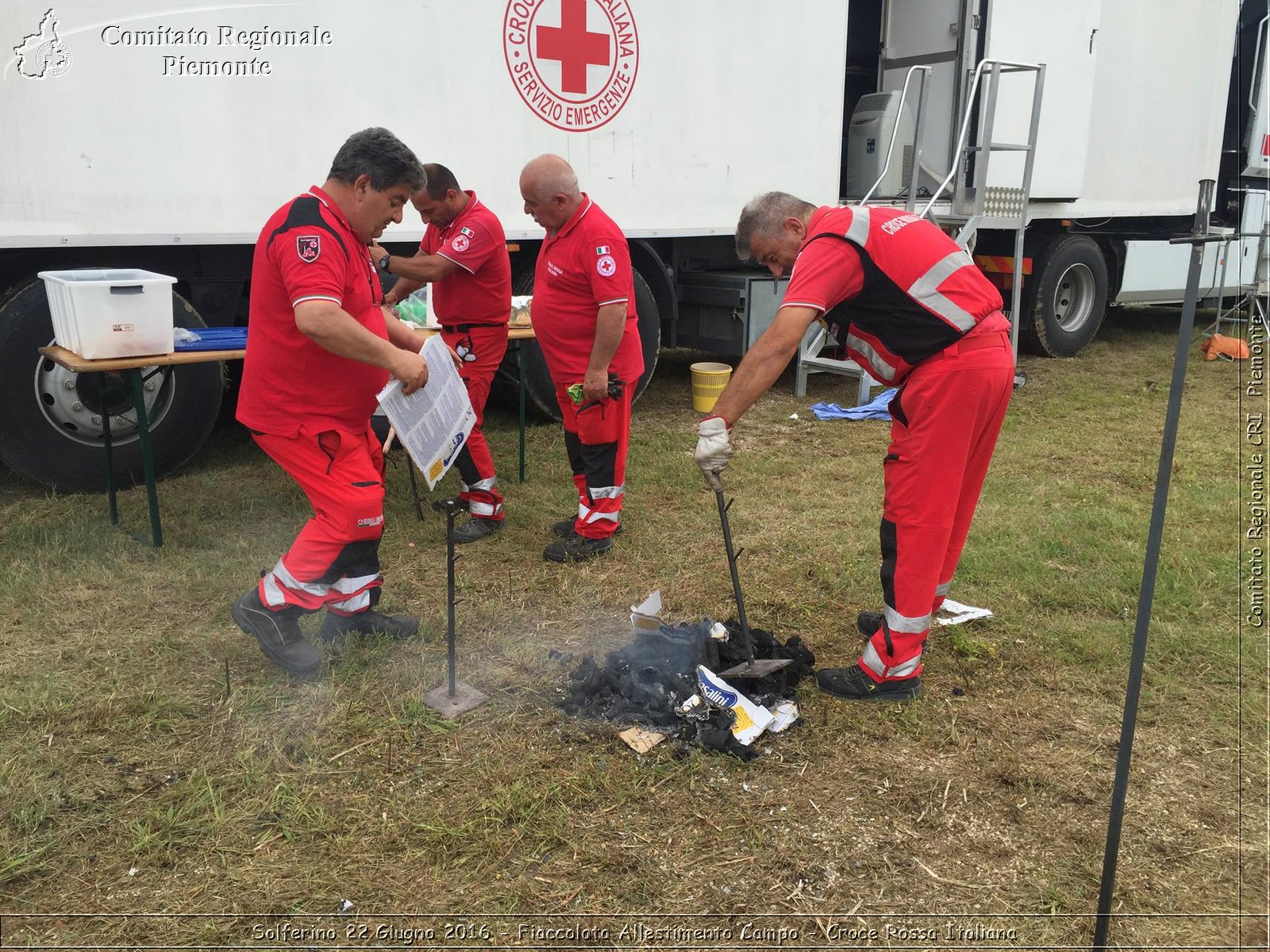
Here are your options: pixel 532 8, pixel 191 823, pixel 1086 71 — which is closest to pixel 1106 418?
pixel 1086 71

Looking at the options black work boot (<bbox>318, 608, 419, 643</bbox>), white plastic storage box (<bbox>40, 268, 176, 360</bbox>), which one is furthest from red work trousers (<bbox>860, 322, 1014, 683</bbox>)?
white plastic storage box (<bbox>40, 268, 176, 360</bbox>)

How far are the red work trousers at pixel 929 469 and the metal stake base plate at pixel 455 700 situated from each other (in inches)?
50.5

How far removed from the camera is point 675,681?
3135mm

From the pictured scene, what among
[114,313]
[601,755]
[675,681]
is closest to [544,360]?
[114,313]

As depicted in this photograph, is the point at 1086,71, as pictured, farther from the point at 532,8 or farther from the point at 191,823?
the point at 191,823

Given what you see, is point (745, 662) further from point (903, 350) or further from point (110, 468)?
point (110, 468)

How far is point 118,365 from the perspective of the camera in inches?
159

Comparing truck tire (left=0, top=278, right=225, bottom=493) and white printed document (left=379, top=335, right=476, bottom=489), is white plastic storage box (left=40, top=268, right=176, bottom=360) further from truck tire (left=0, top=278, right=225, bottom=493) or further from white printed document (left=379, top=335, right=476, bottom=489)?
white printed document (left=379, top=335, right=476, bottom=489)

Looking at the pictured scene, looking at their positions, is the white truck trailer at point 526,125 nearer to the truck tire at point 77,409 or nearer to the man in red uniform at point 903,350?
the truck tire at point 77,409

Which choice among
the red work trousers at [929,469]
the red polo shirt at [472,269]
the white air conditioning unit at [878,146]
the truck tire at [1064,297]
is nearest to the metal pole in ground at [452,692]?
the red work trousers at [929,469]

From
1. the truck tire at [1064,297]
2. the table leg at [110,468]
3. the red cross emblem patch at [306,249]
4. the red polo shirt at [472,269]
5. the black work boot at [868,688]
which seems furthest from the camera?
the truck tire at [1064,297]

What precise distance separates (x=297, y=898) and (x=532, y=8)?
4.78 metres

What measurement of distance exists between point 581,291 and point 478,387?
79 cm

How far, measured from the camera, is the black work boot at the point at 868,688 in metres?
3.20
